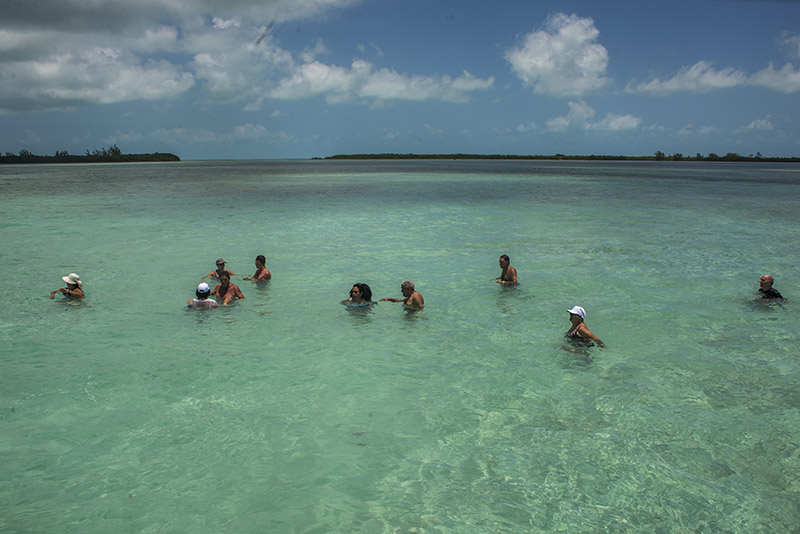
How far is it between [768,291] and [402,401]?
1037 cm

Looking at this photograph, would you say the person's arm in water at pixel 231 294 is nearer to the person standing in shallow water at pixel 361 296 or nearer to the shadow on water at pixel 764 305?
the person standing in shallow water at pixel 361 296

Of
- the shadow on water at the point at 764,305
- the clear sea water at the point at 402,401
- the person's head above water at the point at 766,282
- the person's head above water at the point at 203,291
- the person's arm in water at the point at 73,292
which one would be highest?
the person's head above water at the point at 766,282

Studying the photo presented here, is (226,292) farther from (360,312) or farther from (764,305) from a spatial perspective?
(764,305)

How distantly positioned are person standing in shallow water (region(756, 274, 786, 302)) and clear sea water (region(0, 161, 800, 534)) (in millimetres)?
440

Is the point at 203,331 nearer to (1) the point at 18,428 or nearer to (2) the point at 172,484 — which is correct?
(1) the point at 18,428

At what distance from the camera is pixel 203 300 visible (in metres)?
12.7

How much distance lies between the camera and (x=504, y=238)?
2353cm

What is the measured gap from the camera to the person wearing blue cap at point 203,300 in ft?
41.3

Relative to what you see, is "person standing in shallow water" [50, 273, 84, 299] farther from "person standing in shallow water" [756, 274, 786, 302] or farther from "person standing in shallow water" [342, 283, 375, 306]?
"person standing in shallow water" [756, 274, 786, 302]

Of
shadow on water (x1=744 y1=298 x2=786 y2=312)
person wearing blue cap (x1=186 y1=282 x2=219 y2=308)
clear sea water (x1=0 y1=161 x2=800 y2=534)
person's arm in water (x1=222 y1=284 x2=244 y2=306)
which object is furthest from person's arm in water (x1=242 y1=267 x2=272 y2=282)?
shadow on water (x1=744 y1=298 x2=786 y2=312)

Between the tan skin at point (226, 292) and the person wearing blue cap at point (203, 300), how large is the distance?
1.09ft

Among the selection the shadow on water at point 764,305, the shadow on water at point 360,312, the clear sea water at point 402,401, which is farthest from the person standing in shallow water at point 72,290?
the shadow on water at point 764,305

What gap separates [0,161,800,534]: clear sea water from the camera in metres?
5.79

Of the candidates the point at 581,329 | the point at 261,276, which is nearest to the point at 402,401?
the point at 581,329
